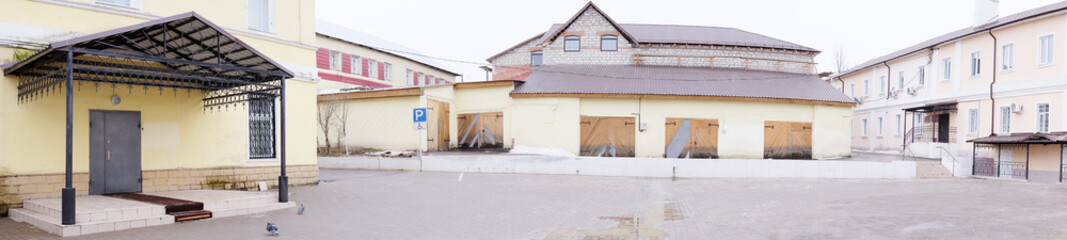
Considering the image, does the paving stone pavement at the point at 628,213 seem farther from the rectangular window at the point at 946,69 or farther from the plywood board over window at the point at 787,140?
the rectangular window at the point at 946,69

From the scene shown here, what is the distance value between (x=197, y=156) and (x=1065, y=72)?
27662 mm

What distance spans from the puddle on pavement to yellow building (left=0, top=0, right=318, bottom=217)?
580cm

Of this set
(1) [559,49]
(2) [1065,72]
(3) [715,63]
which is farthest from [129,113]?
(2) [1065,72]

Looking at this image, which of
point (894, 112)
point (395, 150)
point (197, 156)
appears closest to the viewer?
point (197, 156)

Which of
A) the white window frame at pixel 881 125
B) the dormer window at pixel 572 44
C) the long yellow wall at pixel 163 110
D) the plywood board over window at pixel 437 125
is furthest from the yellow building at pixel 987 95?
the long yellow wall at pixel 163 110

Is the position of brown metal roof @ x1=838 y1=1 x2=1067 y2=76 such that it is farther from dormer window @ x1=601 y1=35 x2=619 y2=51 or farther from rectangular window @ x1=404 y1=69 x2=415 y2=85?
rectangular window @ x1=404 y1=69 x2=415 y2=85

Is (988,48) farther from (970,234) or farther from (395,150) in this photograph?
(395,150)

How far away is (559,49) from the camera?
2912 cm

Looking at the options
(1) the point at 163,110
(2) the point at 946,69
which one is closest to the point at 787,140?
(2) the point at 946,69

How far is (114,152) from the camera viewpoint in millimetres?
11250

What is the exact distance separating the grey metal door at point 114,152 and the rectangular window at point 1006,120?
29.7 m

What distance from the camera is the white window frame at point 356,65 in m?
36.9

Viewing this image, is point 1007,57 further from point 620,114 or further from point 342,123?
point 342,123

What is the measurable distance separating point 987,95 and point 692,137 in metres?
12.5
